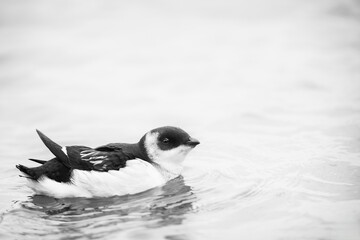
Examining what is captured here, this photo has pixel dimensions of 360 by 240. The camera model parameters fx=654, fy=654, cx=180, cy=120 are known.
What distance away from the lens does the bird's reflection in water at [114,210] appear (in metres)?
7.97

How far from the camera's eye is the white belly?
8953 millimetres

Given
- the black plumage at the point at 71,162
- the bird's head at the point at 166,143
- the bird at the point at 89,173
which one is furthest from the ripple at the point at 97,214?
the bird's head at the point at 166,143

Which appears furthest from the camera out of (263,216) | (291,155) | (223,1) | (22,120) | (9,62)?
(223,1)

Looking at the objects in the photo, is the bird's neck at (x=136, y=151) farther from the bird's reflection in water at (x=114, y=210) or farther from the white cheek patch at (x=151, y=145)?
the bird's reflection in water at (x=114, y=210)

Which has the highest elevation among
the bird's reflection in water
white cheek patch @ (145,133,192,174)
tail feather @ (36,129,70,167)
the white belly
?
tail feather @ (36,129,70,167)

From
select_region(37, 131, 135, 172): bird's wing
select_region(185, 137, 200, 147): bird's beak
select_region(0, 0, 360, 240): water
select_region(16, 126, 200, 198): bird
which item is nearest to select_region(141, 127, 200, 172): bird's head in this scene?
select_region(185, 137, 200, 147): bird's beak

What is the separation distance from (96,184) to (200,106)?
16.1 ft

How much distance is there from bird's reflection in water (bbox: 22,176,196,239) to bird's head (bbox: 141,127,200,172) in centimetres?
49

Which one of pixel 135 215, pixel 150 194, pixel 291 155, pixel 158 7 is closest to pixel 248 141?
pixel 291 155

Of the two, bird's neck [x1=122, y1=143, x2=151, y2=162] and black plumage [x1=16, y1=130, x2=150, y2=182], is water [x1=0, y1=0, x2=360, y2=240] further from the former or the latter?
bird's neck [x1=122, y1=143, x2=151, y2=162]

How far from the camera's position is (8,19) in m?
18.9

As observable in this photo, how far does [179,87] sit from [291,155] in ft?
14.5

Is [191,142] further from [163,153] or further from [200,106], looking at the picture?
[200,106]

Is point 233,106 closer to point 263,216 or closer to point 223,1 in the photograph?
Result: point 263,216
